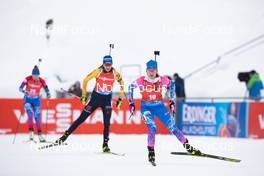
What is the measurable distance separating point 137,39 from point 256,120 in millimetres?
14901

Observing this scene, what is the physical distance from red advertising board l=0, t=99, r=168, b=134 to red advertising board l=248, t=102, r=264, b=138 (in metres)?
3.32

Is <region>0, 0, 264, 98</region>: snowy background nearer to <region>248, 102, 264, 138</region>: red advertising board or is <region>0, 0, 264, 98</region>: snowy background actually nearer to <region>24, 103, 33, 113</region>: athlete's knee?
<region>248, 102, 264, 138</region>: red advertising board

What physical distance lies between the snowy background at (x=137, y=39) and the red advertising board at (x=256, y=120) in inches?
252

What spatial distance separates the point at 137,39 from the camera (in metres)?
27.0

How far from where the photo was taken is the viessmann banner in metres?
13.7

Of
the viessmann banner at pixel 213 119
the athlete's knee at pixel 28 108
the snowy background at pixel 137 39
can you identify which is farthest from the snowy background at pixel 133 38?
the athlete's knee at pixel 28 108

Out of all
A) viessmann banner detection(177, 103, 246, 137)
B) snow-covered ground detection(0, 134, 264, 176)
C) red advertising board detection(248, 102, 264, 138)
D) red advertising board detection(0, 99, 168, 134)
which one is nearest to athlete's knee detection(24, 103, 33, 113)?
snow-covered ground detection(0, 134, 264, 176)

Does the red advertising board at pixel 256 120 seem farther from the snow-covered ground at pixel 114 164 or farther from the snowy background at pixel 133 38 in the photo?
the snowy background at pixel 133 38

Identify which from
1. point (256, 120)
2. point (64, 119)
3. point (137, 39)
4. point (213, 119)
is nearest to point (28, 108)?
point (64, 119)

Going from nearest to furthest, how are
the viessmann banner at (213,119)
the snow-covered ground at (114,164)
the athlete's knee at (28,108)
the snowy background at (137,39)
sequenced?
the snow-covered ground at (114,164) < the athlete's knee at (28,108) < the viessmann banner at (213,119) < the snowy background at (137,39)

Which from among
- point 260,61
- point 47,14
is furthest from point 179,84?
point 47,14

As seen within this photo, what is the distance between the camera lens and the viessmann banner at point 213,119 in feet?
44.9

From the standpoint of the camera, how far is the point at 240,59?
72.4ft

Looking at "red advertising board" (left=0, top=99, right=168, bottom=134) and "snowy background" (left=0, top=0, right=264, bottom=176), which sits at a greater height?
"snowy background" (left=0, top=0, right=264, bottom=176)
